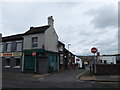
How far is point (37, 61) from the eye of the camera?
20.0 meters

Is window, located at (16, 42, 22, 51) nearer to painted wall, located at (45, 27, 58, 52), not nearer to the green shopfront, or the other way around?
the green shopfront

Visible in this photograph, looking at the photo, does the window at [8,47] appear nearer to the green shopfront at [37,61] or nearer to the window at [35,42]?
the green shopfront at [37,61]

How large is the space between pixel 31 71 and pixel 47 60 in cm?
309

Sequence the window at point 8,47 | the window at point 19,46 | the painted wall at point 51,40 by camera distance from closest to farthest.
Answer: the painted wall at point 51,40, the window at point 19,46, the window at point 8,47

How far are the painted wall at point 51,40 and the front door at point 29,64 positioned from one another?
305 centimetres

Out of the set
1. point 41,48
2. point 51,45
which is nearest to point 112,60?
point 51,45

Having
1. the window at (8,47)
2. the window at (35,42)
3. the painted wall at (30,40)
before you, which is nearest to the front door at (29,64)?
the painted wall at (30,40)

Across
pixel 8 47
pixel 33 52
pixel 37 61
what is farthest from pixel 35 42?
pixel 8 47

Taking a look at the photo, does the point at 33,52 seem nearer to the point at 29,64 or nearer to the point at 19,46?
the point at 29,64

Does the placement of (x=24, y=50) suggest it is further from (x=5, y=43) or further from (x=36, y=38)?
(x=5, y=43)

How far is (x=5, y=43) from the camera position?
2419 centimetres

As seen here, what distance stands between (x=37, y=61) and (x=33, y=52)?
1629mm

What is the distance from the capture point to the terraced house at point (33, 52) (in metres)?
20.1

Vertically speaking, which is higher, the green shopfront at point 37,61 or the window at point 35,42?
the window at point 35,42
